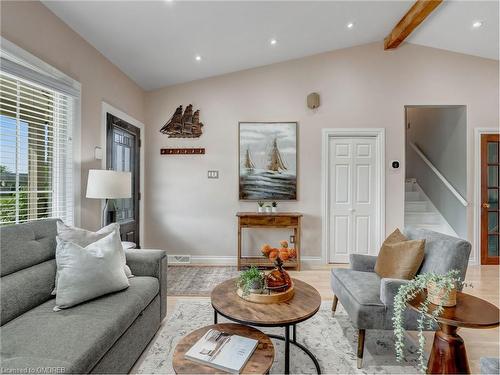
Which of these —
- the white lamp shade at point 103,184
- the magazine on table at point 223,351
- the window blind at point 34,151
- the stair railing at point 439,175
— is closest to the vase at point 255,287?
the magazine on table at point 223,351

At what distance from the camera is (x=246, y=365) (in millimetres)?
1239

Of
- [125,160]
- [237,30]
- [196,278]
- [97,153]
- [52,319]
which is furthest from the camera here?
[125,160]

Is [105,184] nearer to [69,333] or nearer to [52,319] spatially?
[52,319]

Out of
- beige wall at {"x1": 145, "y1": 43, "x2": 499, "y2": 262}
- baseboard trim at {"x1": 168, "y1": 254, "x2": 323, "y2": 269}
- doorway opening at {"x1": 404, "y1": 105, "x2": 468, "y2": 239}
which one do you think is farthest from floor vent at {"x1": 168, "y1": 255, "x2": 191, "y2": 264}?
doorway opening at {"x1": 404, "y1": 105, "x2": 468, "y2": 239}

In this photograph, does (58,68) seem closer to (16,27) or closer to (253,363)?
(16,27)

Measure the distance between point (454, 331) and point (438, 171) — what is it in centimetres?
439

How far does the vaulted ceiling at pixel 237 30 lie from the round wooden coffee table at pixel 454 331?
3055 mm

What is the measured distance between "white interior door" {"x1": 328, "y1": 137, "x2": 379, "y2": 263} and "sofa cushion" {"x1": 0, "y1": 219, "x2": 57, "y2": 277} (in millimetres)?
3540

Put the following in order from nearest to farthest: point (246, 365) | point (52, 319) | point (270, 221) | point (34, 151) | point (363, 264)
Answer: point (246, 365) < point (52, 319) < point (34, 151) < point (363, 264) < point (270, 221)

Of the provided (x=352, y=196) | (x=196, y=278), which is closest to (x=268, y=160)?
(x=352, y=196)

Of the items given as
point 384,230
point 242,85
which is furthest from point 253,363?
point 242,85

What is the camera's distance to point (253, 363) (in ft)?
4.12

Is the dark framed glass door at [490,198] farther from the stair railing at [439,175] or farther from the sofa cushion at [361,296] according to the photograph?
the sofa cushion at [361,296]

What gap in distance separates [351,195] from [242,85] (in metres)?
2.45
